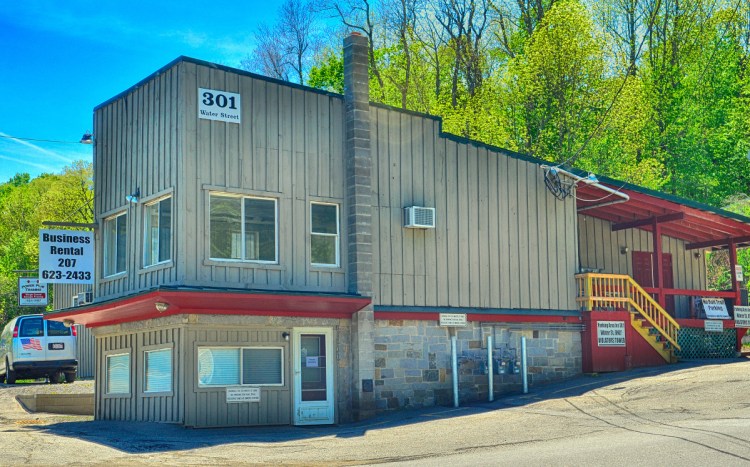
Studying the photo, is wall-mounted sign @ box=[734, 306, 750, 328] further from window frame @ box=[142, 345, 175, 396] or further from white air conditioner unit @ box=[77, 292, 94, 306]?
white air conditioner unit @ box=[77, 292, 94, 306]

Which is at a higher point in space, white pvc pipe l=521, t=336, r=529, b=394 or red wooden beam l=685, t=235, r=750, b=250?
red wooden beam l=685, t=235, r=750, b=250

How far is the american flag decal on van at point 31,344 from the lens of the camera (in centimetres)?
2995

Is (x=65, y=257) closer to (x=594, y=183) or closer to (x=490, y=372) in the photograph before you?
(x=490, y=372)

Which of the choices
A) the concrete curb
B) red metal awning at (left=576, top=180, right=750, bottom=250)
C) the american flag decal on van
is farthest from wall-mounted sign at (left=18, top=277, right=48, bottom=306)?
red metal awning at (left=576, top=180, right=750, bottom=250)

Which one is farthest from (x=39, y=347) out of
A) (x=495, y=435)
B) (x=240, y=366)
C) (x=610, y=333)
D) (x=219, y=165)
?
(x=495, y=435)

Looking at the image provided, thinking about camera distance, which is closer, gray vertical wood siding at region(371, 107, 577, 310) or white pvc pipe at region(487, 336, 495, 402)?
gray vertical wood siding at region(371, 107, 577, 310)

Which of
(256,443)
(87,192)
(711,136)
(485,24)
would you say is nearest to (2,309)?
(87,192)

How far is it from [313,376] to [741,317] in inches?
563

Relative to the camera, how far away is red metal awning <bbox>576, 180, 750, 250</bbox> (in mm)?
25766

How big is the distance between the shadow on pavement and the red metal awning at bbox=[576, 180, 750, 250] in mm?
4872

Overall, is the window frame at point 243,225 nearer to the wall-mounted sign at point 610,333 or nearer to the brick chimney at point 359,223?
the brick chimney at point 359,223

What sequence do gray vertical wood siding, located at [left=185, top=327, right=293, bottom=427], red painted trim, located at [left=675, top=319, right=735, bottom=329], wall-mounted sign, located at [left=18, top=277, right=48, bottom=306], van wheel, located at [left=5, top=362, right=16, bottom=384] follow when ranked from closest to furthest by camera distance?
gray vertical wood siding, located at [left=185, top=327, right=293, bottom=427], red painted trim, located at [left=675, top=319, right=735, bottom=329], van wheel, located at [left=5, top=362, right=16, bottom=384], wall-mounted sign, located at [left=18, top=277, right=48, bottom=306]

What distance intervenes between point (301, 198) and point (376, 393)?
4.46m

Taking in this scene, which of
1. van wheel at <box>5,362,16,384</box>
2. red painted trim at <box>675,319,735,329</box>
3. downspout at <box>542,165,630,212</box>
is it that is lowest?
van wheel at <box>5,362,16,384</box>
